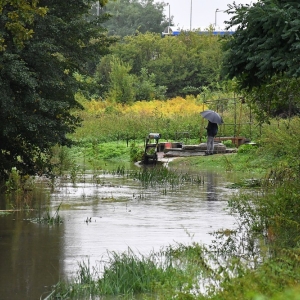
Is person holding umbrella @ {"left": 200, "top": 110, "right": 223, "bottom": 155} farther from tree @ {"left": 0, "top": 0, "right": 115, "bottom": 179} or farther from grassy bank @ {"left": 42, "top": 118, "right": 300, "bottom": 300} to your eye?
grassy bank @ {"left": 42, "top": 118, "right": 300, "bottom": 300}

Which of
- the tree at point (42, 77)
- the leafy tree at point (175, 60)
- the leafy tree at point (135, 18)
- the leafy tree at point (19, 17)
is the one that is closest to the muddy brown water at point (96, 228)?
the tree at point (42, 77)

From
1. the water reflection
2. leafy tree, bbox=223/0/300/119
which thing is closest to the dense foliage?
the water reflection

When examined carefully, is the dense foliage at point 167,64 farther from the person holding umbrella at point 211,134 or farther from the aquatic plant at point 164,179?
the aquatic plant at point 164,179

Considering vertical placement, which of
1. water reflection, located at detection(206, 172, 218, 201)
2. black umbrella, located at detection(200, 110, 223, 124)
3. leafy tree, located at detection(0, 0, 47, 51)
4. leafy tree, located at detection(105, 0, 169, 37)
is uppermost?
leafy tree, located at detection(105, 0, 169, 37)

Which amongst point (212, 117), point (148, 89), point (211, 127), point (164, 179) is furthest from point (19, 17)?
point (148, 89)

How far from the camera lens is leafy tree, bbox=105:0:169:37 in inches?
4589

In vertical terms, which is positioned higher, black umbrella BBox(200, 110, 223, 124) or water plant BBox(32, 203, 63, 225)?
black umbrella BBox(200, 110, 223, 124)

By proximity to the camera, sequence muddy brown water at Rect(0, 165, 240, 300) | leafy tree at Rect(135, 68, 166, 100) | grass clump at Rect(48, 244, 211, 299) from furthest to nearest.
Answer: leafy tree at Rect(135, 68, 166, 100) → muddy brown water at Rect(0, 165, 240, 300) → grass clump at Rect(48, 244, 211, 299)

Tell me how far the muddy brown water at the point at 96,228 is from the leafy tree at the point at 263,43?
Answer: 2.86m

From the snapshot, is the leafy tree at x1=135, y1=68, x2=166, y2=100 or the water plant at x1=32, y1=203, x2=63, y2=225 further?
the leafy tree at x1=135, y1=68, x2=166, y2=100

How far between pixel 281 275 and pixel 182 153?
1170 inches

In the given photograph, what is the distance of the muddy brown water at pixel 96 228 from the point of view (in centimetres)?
1128

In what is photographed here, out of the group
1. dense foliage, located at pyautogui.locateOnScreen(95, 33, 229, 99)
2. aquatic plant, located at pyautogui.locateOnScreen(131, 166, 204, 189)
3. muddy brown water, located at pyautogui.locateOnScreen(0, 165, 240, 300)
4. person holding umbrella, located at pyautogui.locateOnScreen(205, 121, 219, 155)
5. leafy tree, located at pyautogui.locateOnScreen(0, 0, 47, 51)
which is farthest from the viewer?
dense foliage, located at pyautogui.locateOnScreen(95, 33, 229, 99)

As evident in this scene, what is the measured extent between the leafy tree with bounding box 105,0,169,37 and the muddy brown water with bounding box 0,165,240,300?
94729 millimetres
